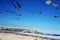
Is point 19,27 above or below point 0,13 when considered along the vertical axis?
below

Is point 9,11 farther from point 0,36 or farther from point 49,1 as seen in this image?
point 49,1

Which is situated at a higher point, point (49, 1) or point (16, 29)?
point (49, 1)

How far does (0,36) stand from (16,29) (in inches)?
15.8

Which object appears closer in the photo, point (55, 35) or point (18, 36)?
point (55, 35)

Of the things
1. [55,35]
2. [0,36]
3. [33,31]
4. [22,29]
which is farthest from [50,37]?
[0,36]

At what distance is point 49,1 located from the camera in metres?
3.23

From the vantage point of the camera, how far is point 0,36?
3.51 meters

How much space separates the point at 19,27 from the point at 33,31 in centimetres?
31

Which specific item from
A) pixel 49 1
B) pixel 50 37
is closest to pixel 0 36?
pixel 50 37

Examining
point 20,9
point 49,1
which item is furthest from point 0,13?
point 49,1

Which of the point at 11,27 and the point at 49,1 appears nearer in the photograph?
the point at 49,1

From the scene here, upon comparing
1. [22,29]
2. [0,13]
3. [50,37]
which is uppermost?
[0,13]

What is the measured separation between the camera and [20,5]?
3.37 metres

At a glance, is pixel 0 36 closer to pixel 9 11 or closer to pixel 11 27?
pixel 11 27
